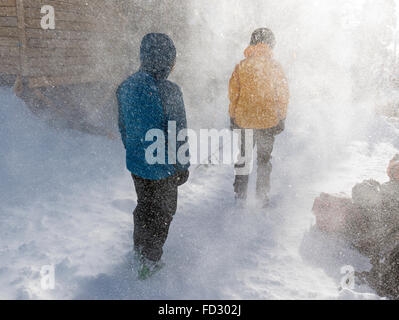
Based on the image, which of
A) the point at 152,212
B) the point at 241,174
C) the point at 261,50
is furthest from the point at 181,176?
the point at 261,50

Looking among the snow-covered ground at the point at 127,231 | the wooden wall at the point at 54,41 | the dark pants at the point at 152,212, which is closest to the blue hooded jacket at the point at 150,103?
the dark pants at the point at 152,212

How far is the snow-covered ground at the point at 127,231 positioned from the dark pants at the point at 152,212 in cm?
33

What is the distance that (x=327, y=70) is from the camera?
60.0 ft

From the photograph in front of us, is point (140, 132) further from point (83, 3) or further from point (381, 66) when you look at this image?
point (381, 66)

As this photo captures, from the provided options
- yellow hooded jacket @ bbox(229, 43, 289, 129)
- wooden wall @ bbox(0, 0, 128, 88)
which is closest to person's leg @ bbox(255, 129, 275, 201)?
yellow hooded jacket @ bbox(229, 43, 289, 129)

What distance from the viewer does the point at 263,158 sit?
4410 mm

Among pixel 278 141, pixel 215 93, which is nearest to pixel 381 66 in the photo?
pixel 215 93

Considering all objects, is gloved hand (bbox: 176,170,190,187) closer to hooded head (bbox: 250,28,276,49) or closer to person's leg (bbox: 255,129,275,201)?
person's leg (bbox: 255,129,275,201)

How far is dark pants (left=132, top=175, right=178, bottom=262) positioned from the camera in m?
2.76

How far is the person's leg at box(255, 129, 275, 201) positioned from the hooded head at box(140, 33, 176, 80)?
80.6 inches

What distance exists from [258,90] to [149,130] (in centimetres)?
195

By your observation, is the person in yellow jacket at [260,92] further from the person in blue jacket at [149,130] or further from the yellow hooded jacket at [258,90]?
the person in blue jacket at [149,130]
